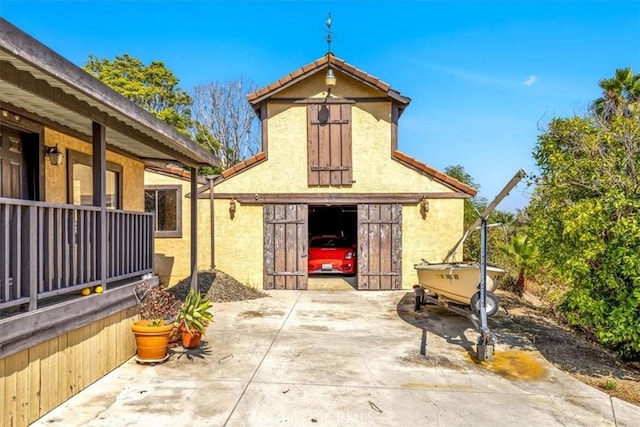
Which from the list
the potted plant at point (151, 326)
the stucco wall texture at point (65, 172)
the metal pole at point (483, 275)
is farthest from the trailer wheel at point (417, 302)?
the stucco wall texture at point (65, 172)

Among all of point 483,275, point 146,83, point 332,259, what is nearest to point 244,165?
point 332,259

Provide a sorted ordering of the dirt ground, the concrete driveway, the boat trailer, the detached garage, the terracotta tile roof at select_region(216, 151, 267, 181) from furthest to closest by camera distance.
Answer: the terracotta tile roof at select_region(216, 151, 267, 181) < the detached garage < the boat trailer < the dirt ground < the concrete driveway

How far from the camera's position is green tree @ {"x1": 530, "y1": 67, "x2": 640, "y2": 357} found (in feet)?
17.9

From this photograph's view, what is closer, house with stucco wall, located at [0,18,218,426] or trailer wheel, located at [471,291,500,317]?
house with stucco wall, located at [0,18,218,426]

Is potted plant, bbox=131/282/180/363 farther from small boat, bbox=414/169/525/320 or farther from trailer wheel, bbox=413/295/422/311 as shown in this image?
trailer wheel, bbox=413/295/422/311

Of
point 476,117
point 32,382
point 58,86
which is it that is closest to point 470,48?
A: point 476,117

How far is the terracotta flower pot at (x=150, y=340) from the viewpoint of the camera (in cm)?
526

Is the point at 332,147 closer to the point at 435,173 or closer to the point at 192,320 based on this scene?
the point at 435,173

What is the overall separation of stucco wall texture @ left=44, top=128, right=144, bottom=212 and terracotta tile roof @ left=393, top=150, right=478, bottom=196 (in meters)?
6.45

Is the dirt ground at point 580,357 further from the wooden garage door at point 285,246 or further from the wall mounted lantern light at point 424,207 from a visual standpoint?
the wooden garage door at point 285,246

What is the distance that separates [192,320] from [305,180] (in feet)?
20.8

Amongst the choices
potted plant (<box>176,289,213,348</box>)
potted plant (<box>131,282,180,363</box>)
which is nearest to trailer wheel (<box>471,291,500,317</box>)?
potted plant (<box>176,289,213,348</box>)

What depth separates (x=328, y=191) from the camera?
1146 cm

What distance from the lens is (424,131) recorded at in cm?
1998
